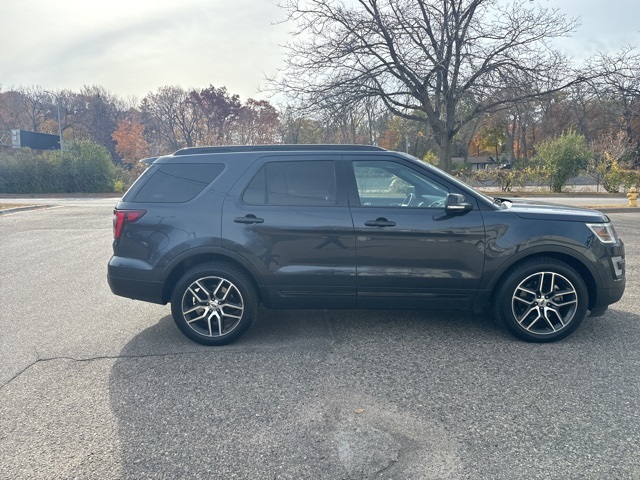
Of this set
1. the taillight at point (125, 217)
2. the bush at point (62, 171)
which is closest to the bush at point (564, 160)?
the taillight at point (125, 217)

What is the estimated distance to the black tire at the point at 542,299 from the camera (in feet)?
13.0

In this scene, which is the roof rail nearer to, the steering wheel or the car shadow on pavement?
the steering wheel

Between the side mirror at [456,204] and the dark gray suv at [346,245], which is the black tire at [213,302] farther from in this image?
the side mirror at [456,204]

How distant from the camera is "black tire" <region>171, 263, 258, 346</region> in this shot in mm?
4074

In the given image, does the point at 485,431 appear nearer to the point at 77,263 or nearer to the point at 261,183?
the point at 261,183

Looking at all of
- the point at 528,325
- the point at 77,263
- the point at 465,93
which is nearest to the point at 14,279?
the point at 77,263

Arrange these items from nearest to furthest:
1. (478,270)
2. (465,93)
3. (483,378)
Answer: (483,378) → (478,270) → (465,93)

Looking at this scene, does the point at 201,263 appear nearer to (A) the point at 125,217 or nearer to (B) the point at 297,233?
(A) the point at 125,217

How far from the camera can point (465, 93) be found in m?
16.1

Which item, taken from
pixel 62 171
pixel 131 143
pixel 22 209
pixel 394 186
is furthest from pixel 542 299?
pixel 131 143

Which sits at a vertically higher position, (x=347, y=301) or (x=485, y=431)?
(x=347, y=301)

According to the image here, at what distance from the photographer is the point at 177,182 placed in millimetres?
4219

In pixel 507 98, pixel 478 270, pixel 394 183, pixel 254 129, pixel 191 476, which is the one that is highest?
pixel 254 129

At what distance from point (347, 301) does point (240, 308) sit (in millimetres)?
1007
